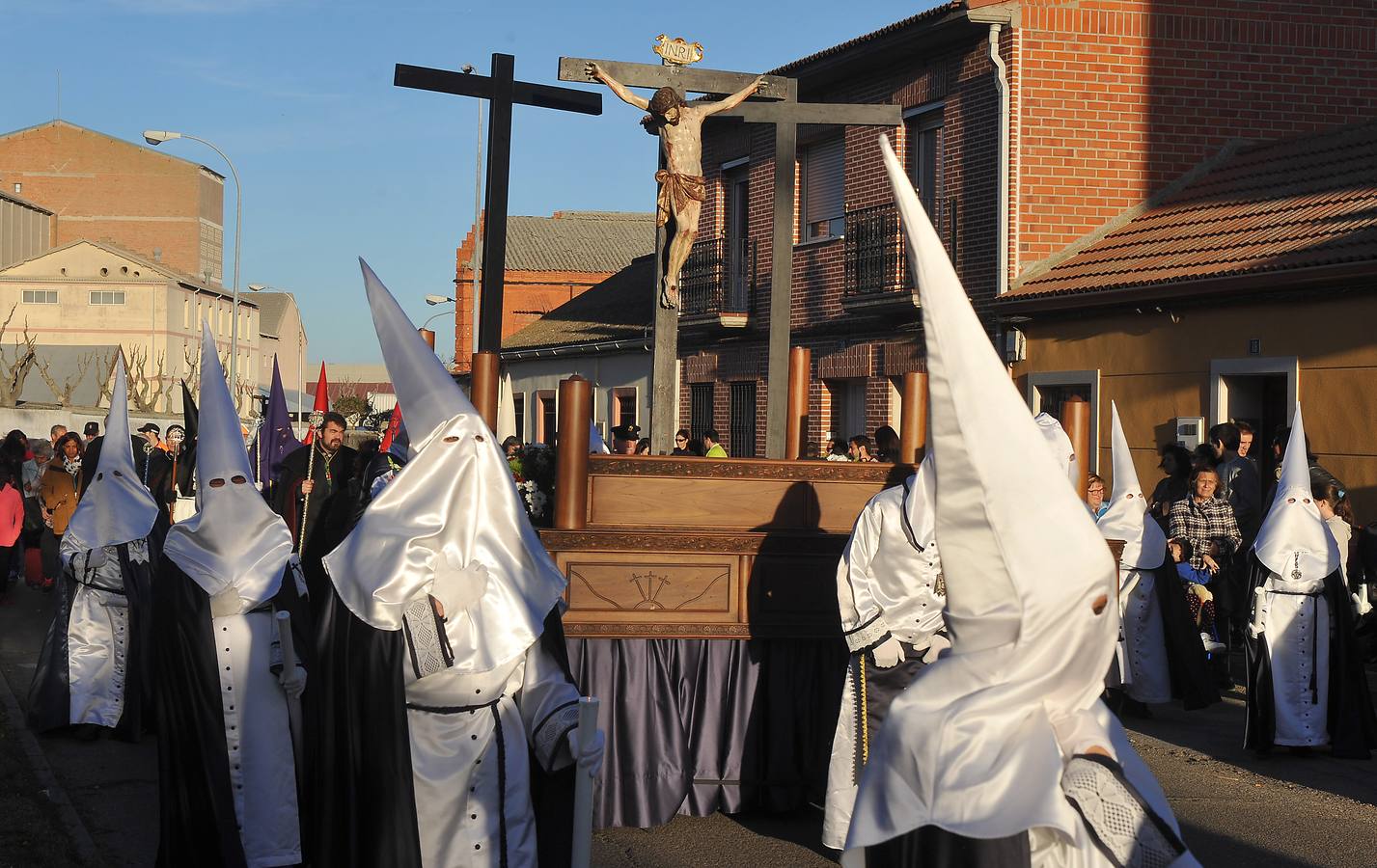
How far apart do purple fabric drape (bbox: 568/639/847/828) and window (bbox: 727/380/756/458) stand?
47.4 feet

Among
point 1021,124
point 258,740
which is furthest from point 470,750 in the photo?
point 1021,124

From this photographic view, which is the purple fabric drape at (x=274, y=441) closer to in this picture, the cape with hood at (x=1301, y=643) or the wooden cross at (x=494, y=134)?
the wooden cross at (x=494, y=134)

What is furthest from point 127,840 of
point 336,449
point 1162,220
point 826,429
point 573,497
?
point 826,429

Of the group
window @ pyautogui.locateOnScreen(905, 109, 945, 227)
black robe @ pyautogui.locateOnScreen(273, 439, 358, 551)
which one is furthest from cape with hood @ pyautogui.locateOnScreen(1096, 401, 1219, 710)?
window @ pyautogui.locateOnScreen(905, 109, 945, 227)

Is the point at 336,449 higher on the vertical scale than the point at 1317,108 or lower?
lower

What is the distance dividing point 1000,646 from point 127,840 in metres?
5.16

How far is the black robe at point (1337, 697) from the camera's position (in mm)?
9219

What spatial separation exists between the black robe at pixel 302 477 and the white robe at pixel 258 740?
19.4 ft

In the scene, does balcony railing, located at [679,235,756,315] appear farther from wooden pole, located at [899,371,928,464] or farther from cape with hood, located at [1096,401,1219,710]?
wooden pole, located at [899,371,928,464]

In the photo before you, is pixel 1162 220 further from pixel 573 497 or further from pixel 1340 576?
pixel 573 497

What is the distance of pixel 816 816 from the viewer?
25.2 feet

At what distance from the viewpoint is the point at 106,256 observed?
220 feet

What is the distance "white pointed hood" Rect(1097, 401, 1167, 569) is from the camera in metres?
10.7

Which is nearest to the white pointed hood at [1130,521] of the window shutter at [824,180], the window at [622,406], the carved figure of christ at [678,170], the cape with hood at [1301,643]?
the cape with hood at [1301,643]
